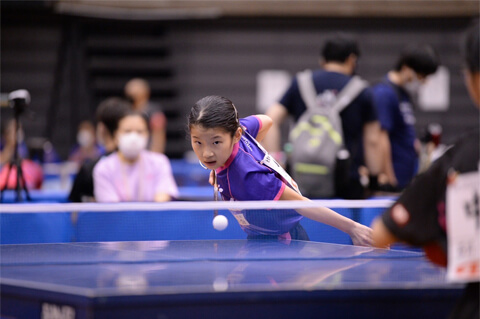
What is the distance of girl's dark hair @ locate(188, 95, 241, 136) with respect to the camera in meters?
3.00

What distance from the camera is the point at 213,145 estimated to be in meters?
3.01

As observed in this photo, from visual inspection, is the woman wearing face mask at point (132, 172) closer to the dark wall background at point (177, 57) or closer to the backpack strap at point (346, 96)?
the backpack strap at point (346, 96)

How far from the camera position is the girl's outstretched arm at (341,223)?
283 cm

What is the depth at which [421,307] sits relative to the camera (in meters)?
2.20

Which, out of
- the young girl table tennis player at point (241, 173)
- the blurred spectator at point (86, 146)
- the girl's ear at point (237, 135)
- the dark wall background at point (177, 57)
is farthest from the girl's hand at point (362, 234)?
the dark wall background at point (177, 57)

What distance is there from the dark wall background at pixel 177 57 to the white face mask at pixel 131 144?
7.66 m

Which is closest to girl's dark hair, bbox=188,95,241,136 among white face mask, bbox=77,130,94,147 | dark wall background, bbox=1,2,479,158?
white face mask, bbox=77,130,94,147

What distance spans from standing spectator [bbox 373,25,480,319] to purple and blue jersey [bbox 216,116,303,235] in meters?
0.93

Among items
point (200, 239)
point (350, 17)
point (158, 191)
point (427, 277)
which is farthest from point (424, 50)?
point (350, 17)

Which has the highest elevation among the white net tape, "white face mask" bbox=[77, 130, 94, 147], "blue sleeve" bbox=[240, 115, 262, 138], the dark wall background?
the dark wall background

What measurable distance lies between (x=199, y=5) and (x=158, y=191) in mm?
7881

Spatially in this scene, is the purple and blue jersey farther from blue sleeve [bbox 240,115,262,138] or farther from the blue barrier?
the blue barrier

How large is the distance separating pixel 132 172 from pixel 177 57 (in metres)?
8.29

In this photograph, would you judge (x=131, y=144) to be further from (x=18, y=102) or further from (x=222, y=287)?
(x=222, y=287)
